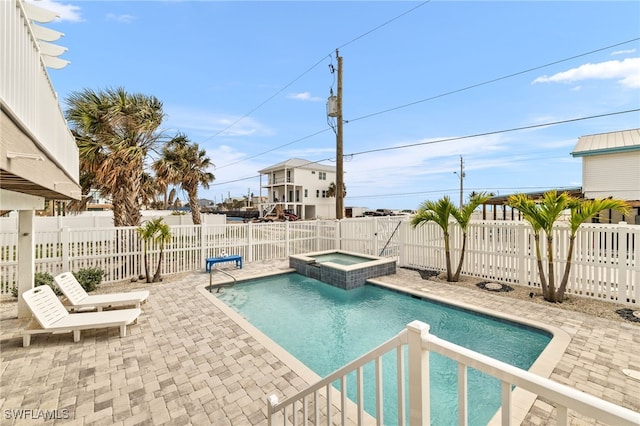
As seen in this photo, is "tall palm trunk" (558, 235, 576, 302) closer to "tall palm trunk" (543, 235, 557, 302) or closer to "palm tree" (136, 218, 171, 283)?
"tall palm trunk" (543, 235, 557, 302)

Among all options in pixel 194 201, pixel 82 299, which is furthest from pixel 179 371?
pixel 194 201

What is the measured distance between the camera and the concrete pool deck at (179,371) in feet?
9.60

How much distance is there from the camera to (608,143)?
14.0 m

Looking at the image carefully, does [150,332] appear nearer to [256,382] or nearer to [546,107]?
[256,382]

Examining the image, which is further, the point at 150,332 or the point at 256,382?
the point at 150,332

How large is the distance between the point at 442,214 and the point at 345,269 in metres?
3.29

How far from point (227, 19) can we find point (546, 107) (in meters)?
12.3

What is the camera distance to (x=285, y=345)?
4.93 metres

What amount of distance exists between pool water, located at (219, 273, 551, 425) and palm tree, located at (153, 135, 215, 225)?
974cm

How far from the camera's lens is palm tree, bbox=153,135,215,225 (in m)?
14.8

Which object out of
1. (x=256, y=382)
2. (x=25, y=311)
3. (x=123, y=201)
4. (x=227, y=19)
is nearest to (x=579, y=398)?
(x=256, y=382)

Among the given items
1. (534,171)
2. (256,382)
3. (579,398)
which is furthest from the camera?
(534,171)

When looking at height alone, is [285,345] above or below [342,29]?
below

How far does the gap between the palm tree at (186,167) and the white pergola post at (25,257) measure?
32.2 feet
